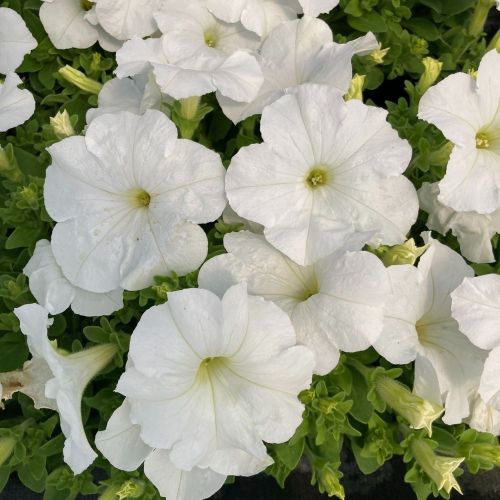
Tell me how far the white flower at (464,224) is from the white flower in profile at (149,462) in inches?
24.8

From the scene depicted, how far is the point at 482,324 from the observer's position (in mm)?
1111

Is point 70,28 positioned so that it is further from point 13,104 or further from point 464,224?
point 464,224

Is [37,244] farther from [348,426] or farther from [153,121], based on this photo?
[348,426]

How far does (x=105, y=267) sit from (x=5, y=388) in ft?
0.98

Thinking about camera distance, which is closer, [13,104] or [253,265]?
[253,265]

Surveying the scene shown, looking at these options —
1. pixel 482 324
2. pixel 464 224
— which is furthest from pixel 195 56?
pixel 482 324

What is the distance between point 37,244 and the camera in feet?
4.27

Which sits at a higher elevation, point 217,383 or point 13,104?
point 13,104

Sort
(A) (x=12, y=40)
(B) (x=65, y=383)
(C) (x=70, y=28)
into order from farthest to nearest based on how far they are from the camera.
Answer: (C) (x=70, y=28) → (A) (x=12, y=40) → (B) (x=65, y=383)

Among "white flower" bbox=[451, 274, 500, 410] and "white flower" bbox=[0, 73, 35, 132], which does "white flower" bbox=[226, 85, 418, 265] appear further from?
"white flower" bbox=[0, 73, 35, 132]

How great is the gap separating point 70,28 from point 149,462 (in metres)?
1.00

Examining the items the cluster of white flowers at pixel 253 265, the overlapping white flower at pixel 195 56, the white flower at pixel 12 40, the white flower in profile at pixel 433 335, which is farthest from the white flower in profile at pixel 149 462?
the white flower at pixel 12 40

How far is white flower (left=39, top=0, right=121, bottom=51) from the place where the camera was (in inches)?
60.8

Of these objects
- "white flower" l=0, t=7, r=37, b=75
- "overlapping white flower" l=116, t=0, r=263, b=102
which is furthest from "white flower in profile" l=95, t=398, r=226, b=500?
"white flower" l=0, t=7, r=37, b=75
